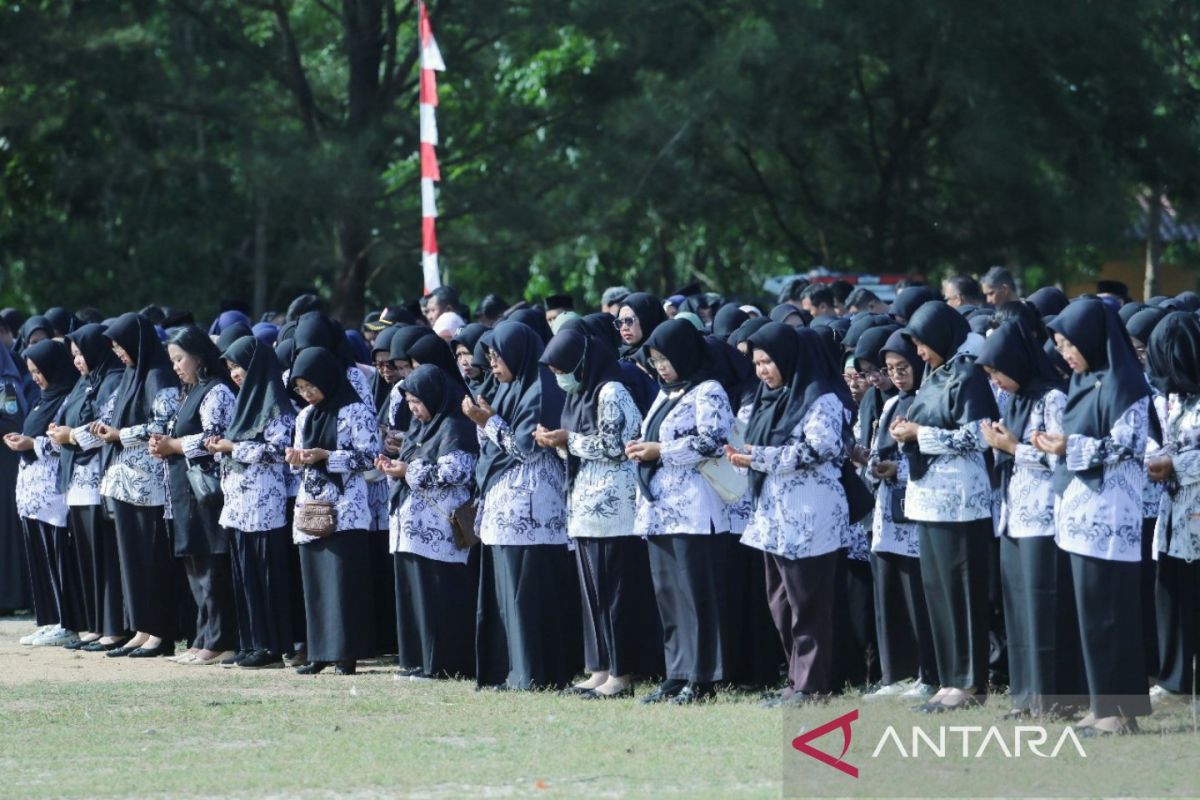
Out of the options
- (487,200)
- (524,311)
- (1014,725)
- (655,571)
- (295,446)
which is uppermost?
(487,200)

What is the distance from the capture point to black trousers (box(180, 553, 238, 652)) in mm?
11266

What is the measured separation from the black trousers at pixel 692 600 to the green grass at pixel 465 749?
0.72 ft

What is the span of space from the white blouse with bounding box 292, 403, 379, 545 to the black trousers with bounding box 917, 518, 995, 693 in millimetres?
3183

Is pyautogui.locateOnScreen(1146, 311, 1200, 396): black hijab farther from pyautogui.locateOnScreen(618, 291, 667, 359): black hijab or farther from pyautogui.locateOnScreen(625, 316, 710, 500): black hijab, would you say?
pyautogui.locateOnScreen(618, 291, 667, 359): black hijab

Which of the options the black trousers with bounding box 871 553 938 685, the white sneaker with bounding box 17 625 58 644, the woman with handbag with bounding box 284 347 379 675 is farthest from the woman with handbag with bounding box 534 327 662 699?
the white sneaker with bounding box 17 625 58 644

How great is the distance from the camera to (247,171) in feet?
66.4

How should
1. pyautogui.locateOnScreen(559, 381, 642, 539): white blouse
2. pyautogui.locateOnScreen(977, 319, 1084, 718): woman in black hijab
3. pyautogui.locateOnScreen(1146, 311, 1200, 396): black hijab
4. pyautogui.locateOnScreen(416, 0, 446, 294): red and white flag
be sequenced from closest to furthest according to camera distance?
pyautogui.locateOnScreen(977, 319, 1084, 718): woman in black hijab
pyautogui.locateOnScreen(1146, 311, 1200, 396): black hijab
pyautogui.locateOnScreen(559, 381, 642, 539): white blouse
pyautogui.locateOnScreen(416, 0, 446, 294): red and white flag

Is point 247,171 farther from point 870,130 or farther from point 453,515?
point 453,515

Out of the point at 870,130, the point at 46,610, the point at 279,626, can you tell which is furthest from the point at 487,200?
the point at 279,626

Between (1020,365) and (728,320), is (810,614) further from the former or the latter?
(728,320)

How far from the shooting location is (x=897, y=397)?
9.29 metres

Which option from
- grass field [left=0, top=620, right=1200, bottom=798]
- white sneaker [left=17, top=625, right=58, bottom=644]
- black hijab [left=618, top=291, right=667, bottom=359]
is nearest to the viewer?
grass field [left=0, top=620, right=1200, bottom=798]

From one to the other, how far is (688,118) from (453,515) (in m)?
10.9

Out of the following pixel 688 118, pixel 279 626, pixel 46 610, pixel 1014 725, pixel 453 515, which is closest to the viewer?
pixel 1014 725
